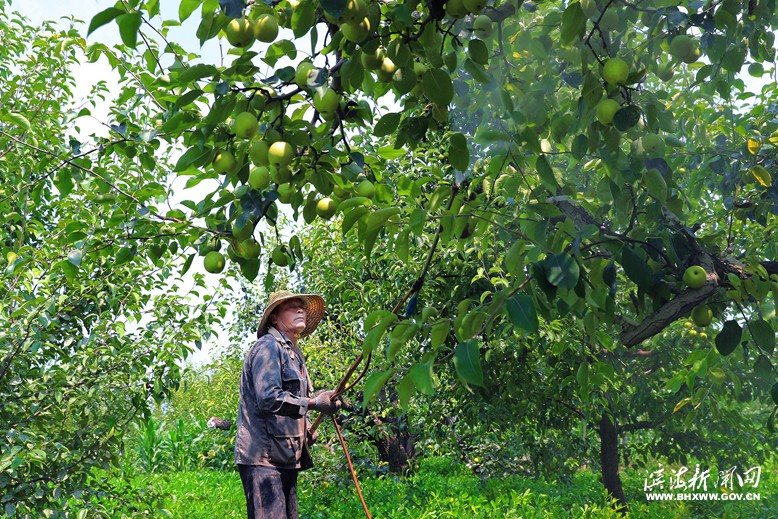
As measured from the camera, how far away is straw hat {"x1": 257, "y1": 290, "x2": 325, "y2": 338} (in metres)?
3.96

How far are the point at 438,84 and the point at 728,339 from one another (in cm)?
135

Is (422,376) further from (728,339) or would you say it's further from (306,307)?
(306,307)

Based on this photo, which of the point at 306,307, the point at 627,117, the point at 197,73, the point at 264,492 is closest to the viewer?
the point at 197,73

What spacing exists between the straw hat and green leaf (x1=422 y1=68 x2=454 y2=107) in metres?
2.46

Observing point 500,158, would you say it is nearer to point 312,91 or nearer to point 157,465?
point 312,91

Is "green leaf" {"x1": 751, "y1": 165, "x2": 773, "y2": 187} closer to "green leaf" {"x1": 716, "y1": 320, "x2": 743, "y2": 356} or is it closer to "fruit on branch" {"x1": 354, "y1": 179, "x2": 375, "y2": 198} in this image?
"green leaf" {"x1": 716, "y1": 320, "x2": 743, "y2": 356}

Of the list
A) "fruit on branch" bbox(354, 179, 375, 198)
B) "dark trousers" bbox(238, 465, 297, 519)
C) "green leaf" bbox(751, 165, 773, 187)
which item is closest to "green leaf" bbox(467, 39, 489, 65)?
"fruit on branch" bbox(354, 179, 375, 198)

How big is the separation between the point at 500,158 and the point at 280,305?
233 centimetres

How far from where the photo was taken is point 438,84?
5.42 ft

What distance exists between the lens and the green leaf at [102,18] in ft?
4.41

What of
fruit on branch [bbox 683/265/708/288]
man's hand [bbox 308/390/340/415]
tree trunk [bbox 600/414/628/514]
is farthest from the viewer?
tree trunk [bbox 600/414/628/514]

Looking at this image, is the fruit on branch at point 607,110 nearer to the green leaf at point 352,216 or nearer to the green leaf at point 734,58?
the green leaf at point 352,216

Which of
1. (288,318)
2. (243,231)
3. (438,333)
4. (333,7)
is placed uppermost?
(288,318)

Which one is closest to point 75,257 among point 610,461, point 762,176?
point 762,176
